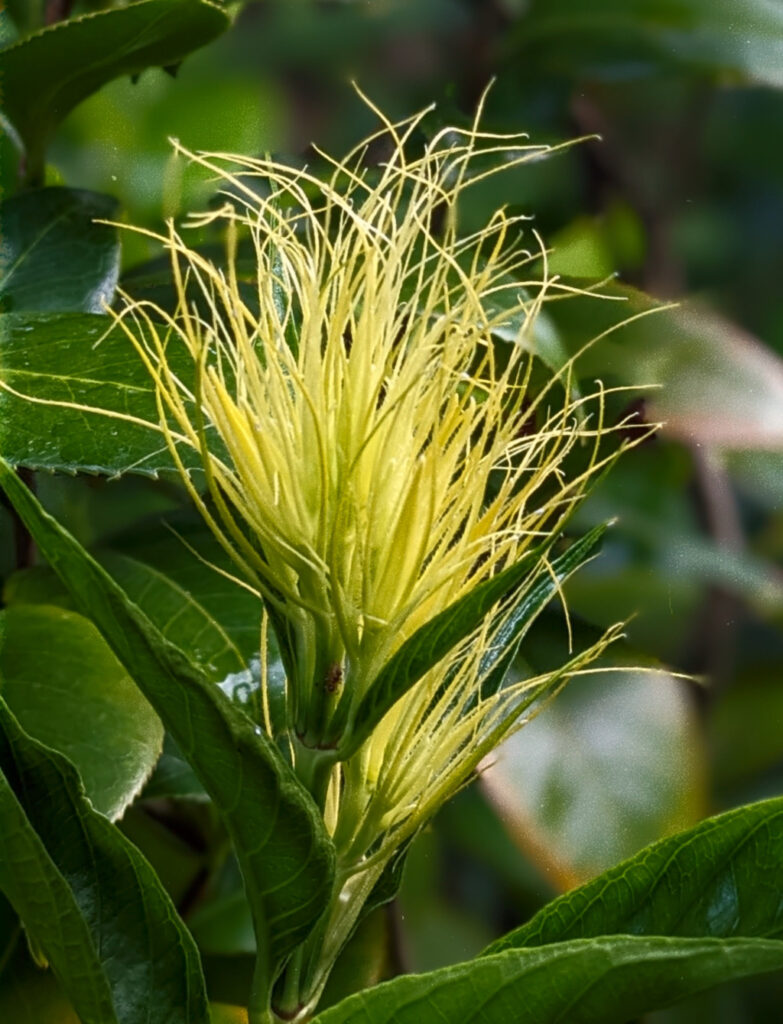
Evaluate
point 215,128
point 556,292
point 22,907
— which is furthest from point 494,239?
point 22,907

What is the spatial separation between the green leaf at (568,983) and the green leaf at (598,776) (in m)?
0.15

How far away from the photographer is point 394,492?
24 cm

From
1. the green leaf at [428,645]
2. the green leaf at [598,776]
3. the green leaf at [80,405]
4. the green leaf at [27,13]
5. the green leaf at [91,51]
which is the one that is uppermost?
the green leaf at [27,13]

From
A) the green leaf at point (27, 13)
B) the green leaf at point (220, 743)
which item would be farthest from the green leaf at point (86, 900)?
the green leaf at point (27, 13)

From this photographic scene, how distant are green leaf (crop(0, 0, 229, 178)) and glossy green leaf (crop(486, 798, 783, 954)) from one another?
0.24 m

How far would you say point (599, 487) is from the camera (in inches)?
21.6

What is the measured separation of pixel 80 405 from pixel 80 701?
0.08 meters

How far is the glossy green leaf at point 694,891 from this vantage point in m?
0.22

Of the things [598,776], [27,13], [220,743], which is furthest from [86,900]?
[27,13]

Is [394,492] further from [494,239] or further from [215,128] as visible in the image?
[215,128]

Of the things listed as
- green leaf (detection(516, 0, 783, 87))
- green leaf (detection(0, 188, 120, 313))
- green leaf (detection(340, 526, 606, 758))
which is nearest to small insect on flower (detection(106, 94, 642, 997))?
green leaf (detection(340, 526, 606, 758))

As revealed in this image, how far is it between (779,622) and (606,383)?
0.30m

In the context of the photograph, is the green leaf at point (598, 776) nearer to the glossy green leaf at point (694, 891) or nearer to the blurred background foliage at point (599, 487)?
the blurred background foliage at point (599, 487)

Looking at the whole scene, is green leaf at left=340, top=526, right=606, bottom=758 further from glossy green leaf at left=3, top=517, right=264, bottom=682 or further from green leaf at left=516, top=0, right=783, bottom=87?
green leaf at left=516, top=0, right=783, bottom=87
